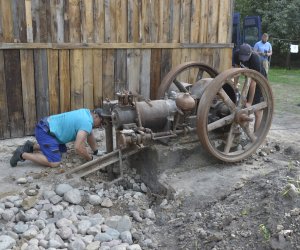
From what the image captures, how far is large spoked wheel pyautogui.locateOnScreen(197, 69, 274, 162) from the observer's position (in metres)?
5.09

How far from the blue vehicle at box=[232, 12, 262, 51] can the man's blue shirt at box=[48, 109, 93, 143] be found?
32.5 feet

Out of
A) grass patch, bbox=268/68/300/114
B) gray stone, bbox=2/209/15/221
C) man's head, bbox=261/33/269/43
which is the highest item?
man's head, bbox=261/33/269/43

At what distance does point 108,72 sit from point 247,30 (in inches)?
380

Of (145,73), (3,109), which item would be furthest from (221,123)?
(3,109)

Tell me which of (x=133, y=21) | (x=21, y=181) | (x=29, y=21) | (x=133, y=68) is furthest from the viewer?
(x=133, y=68)

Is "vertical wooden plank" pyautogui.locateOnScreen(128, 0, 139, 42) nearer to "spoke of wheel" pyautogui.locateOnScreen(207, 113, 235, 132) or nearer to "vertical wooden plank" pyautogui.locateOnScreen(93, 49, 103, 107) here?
"vertical wooden plank" pyautogui.locateOnScreen(93, 49, 103, 107)

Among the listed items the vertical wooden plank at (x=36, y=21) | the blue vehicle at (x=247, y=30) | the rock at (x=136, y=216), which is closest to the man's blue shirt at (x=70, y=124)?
the rock at (x=136, y=216)

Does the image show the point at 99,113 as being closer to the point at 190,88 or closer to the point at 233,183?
the point at 190,88

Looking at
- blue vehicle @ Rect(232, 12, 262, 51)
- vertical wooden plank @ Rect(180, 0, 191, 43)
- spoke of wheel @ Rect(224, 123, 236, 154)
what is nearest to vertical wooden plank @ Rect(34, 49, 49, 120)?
vertical wooden plank @ Rect(180, 0, 191, 43)

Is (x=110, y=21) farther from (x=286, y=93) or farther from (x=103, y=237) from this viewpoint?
(x=286, y=93)

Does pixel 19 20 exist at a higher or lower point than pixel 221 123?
higher

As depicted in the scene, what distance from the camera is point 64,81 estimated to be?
6648 mm

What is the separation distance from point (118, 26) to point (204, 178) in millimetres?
3174

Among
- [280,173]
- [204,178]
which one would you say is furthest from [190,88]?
[280,173]
